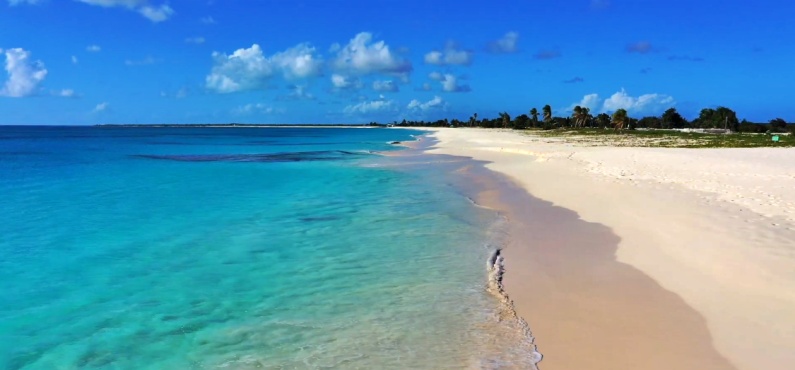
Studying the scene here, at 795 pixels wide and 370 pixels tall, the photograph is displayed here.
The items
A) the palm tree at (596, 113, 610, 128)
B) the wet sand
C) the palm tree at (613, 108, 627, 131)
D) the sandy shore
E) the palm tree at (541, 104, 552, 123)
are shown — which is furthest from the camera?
the palm tree at (541, 104, 552, 123)

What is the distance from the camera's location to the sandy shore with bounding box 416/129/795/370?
562 centimetres

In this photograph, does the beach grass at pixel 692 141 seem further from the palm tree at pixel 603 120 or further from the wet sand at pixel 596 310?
the palm tree at pixel 603 120

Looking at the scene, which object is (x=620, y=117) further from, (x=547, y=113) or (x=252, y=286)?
(x=252, y=286)

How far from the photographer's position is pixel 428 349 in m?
5.90

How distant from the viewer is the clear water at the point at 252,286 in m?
5.95

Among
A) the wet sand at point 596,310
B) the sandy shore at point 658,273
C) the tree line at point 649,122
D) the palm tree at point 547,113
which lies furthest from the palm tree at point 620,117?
the wet sand at point 596,310

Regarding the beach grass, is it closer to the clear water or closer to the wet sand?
the clear water

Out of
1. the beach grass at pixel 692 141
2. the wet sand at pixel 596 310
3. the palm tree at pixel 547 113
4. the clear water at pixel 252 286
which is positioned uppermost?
the palm tree at pixel 547 113

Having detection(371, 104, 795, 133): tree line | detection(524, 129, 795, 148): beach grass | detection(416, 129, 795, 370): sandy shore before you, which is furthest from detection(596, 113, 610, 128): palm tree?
detection(416, 129, 795, 370): sandy shore

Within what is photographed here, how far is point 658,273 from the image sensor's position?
8.23 meters

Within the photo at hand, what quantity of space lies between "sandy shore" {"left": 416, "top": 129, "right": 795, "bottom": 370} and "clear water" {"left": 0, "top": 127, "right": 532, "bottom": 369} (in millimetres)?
744

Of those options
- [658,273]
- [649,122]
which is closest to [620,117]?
[649,122]

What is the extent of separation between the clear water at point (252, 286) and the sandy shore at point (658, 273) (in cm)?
74

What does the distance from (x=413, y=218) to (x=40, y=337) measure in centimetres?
878
